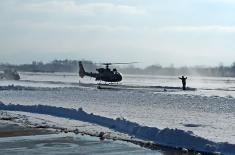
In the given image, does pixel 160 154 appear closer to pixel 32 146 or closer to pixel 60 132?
pixel 32 146

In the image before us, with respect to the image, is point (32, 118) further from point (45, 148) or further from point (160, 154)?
point (160, 154)

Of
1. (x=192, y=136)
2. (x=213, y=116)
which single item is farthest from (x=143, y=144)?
(x=213, y=116)

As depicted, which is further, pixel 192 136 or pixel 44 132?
pixel 44 132

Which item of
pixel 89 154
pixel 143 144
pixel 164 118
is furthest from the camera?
pixel 164 118

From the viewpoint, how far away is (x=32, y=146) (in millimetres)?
14273

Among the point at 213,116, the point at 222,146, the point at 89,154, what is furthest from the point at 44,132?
the point at 213,116

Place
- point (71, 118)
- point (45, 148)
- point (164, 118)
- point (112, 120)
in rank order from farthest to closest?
point (71, 118)
point (164, 118)
point (112, 120)
point (45, 148)

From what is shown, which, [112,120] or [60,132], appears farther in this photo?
[112,120]

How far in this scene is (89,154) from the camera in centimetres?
1295

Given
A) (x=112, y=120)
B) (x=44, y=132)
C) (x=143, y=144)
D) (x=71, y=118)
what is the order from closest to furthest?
(x=143, y=144)
(x=44, y=132)
(x=112, y=120)
(x=71, y=118)

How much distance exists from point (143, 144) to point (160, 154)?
1.83 meters

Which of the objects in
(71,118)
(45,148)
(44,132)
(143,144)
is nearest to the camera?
(45,148)

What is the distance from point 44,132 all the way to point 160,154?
5.81 m

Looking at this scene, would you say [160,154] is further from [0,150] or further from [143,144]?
[0,150]
